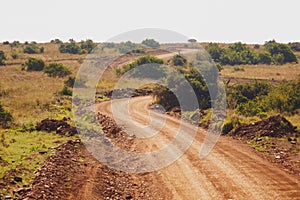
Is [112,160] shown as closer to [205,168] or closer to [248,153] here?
[205,168]

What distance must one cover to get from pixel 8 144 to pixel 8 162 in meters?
3.02

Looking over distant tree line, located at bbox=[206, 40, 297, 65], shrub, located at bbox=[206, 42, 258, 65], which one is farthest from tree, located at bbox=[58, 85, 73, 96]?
shrub, located at bbox=[206, 42, 258, 65]

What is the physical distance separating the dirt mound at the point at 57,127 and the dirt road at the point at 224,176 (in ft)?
12.2

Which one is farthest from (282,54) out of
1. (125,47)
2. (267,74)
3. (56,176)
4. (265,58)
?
(56,176)

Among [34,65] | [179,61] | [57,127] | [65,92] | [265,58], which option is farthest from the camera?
[265,58]

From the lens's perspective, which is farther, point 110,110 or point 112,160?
point 110,110

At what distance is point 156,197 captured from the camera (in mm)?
11000

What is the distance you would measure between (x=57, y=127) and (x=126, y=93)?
23905mm

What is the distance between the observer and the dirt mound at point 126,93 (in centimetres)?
4194

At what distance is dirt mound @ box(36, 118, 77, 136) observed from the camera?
19062 mm

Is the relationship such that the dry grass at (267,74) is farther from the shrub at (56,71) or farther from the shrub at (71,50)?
the shrub at (71,50)

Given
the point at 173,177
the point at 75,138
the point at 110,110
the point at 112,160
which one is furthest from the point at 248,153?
the point at 110,110

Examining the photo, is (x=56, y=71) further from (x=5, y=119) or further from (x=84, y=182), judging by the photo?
(x=84, y=182)

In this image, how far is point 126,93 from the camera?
43.2 metres
